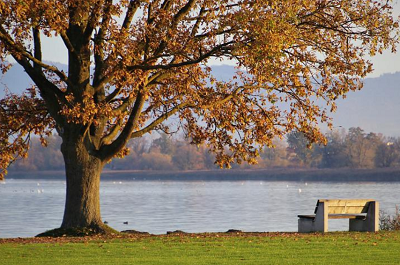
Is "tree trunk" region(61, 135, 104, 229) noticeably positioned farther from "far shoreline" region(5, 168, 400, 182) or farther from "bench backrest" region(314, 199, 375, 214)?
"far shoreline" region(5, 168, 400, 182)

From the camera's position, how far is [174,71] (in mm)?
19344

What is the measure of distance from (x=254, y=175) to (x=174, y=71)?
13851cm

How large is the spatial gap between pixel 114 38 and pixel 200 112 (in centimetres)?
400

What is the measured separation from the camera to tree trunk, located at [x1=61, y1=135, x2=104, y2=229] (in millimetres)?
19453

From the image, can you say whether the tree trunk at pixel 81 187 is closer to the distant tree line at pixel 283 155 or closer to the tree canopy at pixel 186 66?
the tree canopy at pixel 186 66

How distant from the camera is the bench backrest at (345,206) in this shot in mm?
18516

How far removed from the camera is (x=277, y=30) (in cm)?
1702

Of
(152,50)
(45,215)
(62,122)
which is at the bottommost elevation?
(45,215)

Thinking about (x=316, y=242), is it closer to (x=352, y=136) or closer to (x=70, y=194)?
(x=70, y=194)

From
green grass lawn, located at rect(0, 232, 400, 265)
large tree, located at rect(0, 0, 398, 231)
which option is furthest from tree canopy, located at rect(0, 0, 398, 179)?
green grass lawn, located at rect(0, 232, 400, 265)

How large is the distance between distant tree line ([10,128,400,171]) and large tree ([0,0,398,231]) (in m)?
114

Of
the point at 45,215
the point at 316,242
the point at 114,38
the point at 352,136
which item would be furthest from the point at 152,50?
the point at 352,136

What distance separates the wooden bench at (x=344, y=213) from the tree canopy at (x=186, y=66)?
2.95 m

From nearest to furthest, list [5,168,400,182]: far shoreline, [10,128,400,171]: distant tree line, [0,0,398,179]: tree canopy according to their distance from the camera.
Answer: [0,0,398,179]: tree canopy < [5,168,400,182]: far shoreline < [10,128,400,171]: distant tree line
